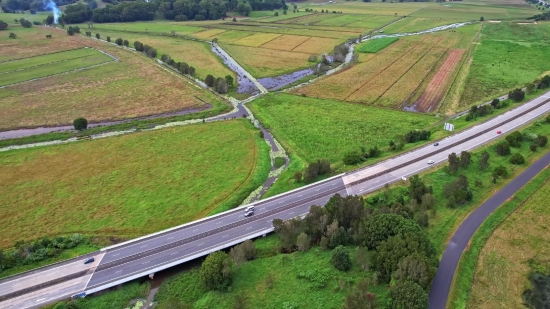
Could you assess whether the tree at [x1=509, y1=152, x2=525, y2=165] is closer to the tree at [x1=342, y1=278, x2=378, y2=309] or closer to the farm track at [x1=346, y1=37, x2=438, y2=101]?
the farm track at [x1=346, y1=37, x2=438, y2=101]

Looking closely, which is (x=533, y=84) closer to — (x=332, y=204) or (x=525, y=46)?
(x=525, y=46)

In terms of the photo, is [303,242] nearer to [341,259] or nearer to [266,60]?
[341,259]

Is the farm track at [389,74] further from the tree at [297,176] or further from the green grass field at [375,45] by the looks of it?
the tree at [297,176]

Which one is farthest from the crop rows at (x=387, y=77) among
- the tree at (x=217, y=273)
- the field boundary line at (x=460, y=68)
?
the tree at (x=217, y=273)

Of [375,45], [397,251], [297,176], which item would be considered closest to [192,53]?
[375,45]

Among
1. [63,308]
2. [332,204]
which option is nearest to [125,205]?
[63,308]

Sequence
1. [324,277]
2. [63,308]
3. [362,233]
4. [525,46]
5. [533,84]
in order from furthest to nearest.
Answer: [525,46] < [533,84] < [362,233] < [324,277] < [63,308]
